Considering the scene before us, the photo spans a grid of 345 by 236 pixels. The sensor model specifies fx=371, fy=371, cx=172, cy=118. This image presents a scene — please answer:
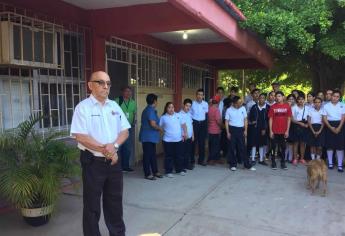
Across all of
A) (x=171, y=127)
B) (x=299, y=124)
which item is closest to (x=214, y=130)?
(x=171, y=127)

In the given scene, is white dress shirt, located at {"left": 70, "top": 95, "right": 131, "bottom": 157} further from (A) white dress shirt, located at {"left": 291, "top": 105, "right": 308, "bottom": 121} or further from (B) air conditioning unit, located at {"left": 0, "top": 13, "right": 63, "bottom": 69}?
(A) white dress shirt, located at {"left": 291, "top": 105, "right": 308, "bottom": 121}

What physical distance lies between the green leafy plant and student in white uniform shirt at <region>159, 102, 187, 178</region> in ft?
9.16

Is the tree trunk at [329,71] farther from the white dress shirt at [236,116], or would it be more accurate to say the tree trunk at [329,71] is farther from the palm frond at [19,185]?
the palm frond at [19,185]

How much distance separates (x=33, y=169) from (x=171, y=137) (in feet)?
10.8

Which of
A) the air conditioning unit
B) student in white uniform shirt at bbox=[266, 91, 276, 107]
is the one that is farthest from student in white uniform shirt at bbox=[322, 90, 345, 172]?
the air conditioning unit

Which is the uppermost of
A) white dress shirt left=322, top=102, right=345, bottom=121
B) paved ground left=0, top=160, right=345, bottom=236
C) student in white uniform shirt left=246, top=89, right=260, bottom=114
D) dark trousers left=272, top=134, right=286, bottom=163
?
student in white uniform shirt left=246, top=89, right=260, bottom=114

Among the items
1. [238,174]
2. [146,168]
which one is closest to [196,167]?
[238,174]

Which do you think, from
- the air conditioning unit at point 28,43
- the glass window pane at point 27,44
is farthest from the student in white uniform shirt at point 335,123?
the glass window pane at point 27,44

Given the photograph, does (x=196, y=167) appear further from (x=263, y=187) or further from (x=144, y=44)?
(x=144, y=44)

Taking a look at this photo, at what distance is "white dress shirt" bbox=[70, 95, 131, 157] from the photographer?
3592 mm

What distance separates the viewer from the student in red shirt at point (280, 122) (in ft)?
25.6

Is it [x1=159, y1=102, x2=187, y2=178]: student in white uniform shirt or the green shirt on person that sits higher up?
the green shirt on person

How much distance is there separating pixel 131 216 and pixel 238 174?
316 cm

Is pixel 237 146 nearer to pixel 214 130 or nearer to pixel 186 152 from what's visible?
pixel 214 130
